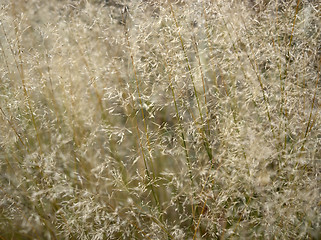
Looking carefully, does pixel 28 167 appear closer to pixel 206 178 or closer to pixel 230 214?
pixel 206 178

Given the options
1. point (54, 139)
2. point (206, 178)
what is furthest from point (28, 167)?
point (206, 178)

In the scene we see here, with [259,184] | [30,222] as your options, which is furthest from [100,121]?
[259,184]

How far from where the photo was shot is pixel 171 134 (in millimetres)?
1714

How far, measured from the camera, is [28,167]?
5.20 feet

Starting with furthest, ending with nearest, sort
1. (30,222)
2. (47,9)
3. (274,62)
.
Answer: (47,9)
(274,62)
(30,222)

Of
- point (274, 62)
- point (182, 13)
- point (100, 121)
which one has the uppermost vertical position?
point (182, 13)

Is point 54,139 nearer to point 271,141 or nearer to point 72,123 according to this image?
point 72,123

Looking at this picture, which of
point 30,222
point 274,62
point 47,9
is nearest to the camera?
point 30,222

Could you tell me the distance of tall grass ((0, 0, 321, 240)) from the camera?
4.57ft

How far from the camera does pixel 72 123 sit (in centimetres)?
166

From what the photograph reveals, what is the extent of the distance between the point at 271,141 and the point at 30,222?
3.86 ft

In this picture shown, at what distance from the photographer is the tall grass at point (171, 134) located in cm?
139

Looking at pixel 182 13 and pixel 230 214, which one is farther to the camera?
pixel 182 13

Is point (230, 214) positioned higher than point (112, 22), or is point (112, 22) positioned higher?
point (112, 22)
